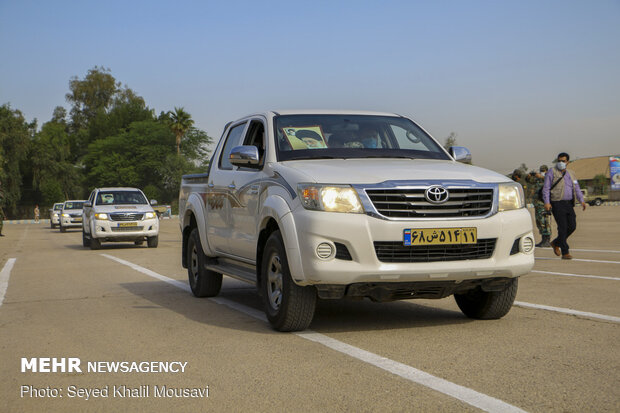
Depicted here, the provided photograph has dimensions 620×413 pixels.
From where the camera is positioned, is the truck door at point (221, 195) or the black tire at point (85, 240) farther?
the black tire at point (85, 240)

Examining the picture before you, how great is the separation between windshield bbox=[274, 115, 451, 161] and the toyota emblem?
3.97 feet

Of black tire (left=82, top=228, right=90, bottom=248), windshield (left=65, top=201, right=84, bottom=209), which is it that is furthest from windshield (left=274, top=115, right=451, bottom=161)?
windshield (left=65, top=201, right=84, bottom=209)

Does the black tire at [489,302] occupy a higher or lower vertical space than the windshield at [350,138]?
lower

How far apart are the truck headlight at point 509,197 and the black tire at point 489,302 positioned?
0.67 meters

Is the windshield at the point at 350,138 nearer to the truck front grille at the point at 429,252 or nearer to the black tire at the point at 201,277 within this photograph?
the truck front grille at the point at 429,252

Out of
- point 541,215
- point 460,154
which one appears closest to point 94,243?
point 541,215

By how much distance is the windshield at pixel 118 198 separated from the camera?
21812 millimetres

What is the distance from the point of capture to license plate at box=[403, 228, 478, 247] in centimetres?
576

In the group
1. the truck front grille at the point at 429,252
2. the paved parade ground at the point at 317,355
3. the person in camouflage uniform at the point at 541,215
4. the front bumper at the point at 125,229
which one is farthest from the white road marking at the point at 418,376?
the front bumper at the point at 125,229

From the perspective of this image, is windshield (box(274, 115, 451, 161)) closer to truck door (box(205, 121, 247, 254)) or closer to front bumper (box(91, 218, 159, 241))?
truck door (box(205, 121, 247, 254))

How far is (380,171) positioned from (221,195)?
8.38ft

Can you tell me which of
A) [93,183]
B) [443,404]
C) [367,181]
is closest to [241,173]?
[367,181]

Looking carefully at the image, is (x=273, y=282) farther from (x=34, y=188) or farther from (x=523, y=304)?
(x=34, y=188)

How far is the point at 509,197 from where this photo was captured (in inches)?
246
